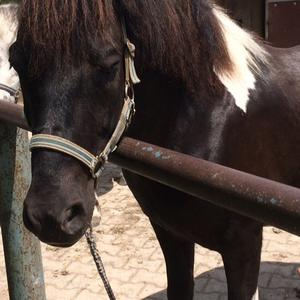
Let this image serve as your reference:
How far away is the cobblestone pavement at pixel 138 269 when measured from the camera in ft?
9.27

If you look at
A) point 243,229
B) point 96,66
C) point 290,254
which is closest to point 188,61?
point 96,66

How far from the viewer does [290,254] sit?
3146 millimetres

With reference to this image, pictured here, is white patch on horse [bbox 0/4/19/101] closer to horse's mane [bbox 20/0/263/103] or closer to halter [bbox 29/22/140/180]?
horse's mane [bbox 20/0/263/103]

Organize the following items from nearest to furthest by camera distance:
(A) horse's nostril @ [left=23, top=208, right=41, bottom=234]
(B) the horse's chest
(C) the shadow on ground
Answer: (A) horse's nostril @ [left=23, top=208, right=41, bottom=234] → (B) the horse's chest → (C) the shadow on ground

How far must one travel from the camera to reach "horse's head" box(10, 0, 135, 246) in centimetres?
117

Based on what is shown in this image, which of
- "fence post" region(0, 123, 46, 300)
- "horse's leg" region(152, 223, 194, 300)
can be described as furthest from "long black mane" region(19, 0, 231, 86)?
"horse's leg" region(152, 223, 194, 300)

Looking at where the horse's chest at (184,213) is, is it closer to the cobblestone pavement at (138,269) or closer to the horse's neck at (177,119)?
the horse's neck at (177,119)

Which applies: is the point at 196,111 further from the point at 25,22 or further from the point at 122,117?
the point at 25,22

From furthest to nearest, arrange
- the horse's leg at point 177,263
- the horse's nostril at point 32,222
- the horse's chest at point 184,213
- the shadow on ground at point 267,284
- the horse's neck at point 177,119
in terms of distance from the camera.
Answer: the shadow on ground at point 267,284
the horse's leg at point 177,263
the horse's chest at point 184,213
the horse's neck at point 177,119
the horse's nostril at point 32,222

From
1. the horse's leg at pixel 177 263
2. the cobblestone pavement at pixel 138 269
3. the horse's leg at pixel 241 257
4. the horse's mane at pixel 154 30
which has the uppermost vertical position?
the horse's mane at pixel 154 30

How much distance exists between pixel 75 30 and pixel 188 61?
1.46 ft

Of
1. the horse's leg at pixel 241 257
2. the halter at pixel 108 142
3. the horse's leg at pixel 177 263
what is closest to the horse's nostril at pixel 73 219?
the halter at pixel 108 142

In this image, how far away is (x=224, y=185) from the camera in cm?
88

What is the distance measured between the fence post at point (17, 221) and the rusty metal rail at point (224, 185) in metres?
0.69
